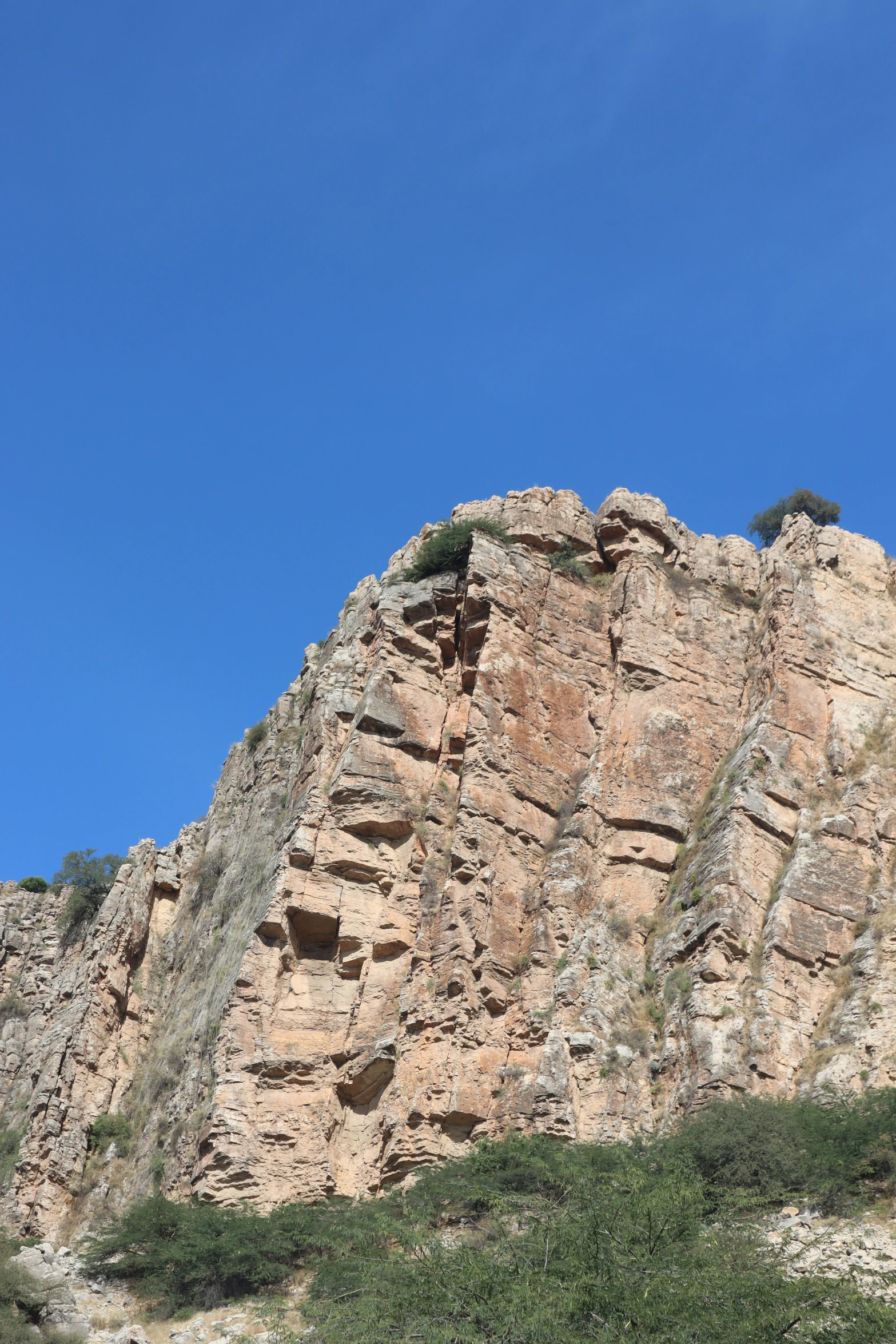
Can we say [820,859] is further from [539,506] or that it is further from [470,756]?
[539,506]

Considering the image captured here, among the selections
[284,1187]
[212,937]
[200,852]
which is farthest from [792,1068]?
[200,852]

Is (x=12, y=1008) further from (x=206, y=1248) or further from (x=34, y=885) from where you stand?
(x=206, y=1248)

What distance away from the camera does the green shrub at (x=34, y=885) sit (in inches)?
2015

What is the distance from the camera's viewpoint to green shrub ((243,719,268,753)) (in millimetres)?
39875

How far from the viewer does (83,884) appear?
49.0 metres

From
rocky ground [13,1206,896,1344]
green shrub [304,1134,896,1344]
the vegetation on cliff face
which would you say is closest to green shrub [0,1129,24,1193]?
rocky ground [13,1206,896,1344]

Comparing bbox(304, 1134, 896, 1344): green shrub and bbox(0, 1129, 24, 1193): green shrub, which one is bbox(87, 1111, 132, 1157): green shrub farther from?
bbox(304, 1134, 896, 1344): green shrub

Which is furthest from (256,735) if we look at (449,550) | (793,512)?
(793,512)

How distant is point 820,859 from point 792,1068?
14.5ft

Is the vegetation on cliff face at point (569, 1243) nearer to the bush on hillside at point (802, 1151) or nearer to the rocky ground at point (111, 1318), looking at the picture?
the bush on hillside at point (802, 1151)

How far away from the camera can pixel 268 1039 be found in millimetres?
28078

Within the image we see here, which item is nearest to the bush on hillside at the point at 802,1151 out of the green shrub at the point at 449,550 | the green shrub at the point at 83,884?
the green shrub at the point at 449,550

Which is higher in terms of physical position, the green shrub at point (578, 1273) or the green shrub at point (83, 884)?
the green shrub at point (83, 884)

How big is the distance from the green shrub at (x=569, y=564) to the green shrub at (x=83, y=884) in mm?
19050
